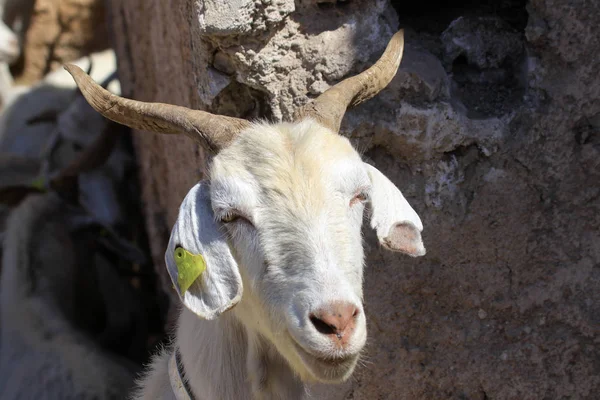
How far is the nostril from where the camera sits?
2.17m

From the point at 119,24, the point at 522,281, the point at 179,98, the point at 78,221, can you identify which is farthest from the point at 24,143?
the point at 522,281

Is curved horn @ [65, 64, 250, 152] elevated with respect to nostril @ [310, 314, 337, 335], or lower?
elevated

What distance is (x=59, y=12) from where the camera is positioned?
9.62 metres

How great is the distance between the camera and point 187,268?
2.37 meters

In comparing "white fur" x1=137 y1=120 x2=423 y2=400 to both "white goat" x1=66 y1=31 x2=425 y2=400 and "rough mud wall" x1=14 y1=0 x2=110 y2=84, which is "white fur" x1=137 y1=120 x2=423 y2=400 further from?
"rough mud wall" x1=14 y1=0 x2=110 y2=84

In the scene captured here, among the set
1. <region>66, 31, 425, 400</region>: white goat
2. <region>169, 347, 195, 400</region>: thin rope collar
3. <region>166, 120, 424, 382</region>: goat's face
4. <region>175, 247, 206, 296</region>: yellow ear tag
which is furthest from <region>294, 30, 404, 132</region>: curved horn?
<region>169, 347, 195, 400</region>: thin rope collar

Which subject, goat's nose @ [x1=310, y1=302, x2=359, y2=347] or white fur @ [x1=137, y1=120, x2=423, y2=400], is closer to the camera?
goat's nose @ [x1=310, y1=302, x2=359, y2=347]

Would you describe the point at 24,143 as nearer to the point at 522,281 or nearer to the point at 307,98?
the point at 307,98

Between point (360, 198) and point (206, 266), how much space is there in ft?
1.94

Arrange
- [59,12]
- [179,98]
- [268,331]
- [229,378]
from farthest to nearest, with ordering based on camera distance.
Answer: [59,12]
[179,98]
[229,378]
[268,331]

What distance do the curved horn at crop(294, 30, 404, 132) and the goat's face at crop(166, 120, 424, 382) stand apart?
157mm

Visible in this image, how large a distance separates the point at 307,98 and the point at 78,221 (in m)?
3.58

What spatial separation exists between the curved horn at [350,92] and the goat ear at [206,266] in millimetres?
576

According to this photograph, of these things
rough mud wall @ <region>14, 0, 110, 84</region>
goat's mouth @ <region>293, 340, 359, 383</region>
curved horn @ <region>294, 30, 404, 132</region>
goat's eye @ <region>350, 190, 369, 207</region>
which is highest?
curved horn @ <region>294, 30, 404, 132</region>
